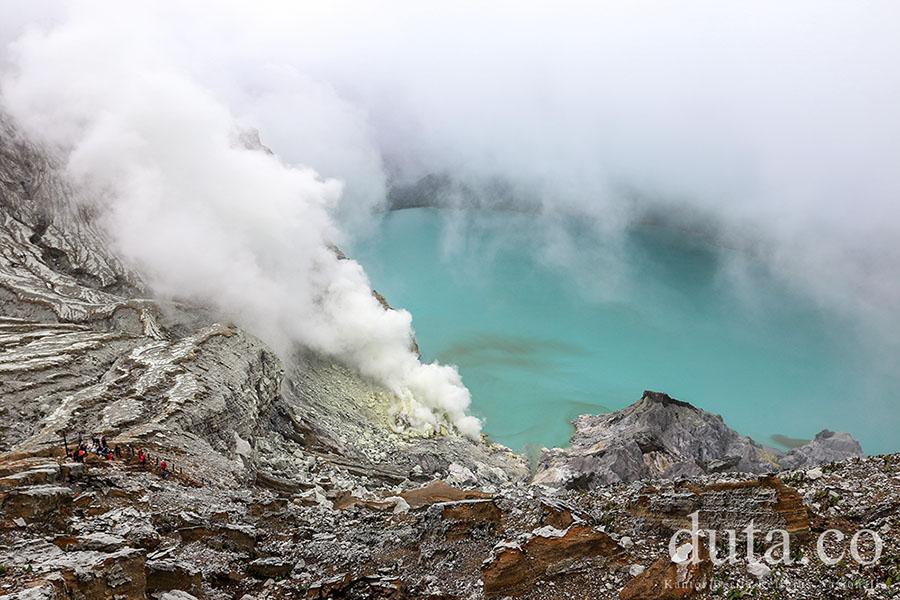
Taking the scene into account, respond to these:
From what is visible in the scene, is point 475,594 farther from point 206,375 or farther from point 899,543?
point 206,375

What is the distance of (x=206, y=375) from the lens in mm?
64375

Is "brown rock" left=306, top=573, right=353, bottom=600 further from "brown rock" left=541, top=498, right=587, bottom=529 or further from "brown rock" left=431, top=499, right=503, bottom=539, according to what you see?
"brown rock" left=541, top=498, right=587, bottom=529

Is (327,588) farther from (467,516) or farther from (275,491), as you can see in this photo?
(275,491)

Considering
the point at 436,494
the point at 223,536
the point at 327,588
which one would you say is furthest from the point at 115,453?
the point at 436,494

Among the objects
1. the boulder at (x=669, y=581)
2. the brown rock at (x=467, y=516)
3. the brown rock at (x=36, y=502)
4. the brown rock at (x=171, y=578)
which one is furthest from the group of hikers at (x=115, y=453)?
the boulder at (x=669, y=581)

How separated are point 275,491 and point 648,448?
55245mm

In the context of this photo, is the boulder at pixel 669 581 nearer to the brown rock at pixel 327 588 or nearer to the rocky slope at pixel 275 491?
the rocky slope at pixel 275 491

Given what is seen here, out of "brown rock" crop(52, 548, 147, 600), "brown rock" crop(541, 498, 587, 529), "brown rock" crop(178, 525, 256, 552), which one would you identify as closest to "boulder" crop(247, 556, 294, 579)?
"brown rock" crop(178, 525, 256, 552)

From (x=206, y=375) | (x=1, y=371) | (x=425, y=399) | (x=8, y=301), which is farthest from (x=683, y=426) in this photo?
(x=8, y=301)

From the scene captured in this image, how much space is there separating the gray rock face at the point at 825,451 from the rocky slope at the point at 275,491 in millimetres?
382

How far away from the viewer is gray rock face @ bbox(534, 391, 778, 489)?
74938mm

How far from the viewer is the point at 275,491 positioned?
174 feet

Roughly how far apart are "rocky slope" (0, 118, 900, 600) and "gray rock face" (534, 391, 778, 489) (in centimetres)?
51

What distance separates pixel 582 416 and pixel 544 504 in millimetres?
92331
